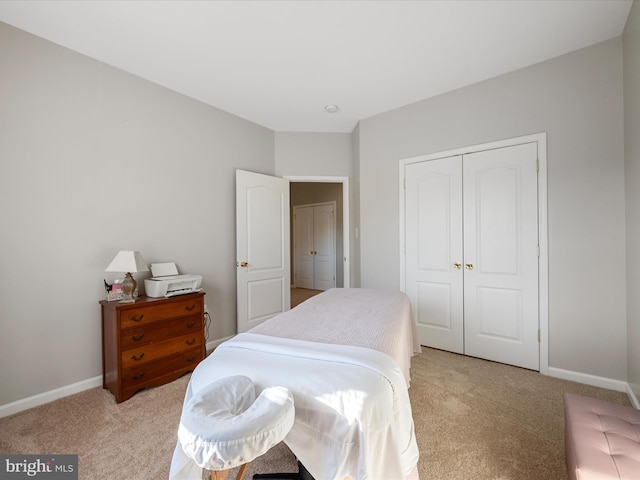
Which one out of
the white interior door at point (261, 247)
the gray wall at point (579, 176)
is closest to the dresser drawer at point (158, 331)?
the white interior door at point (261, 247)

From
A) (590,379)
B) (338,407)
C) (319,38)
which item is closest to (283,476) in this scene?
(338,407)

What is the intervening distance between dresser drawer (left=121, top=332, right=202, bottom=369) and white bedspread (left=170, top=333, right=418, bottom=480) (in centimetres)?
128

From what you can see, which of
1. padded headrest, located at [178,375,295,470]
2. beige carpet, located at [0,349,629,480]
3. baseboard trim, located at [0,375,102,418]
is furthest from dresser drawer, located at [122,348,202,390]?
padded headrest, located at [178,375,295,470]

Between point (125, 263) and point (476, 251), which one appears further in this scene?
point (476, 251)

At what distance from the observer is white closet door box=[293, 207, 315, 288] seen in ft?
22.5

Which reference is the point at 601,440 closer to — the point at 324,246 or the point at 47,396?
the point at 47,396

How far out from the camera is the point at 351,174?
3.96 meters

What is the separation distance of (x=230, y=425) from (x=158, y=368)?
1.85 metres

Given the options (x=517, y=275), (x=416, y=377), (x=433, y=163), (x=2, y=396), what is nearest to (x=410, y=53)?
(x=433, y=163)

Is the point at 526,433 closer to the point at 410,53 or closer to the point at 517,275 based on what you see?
the point at 517,275

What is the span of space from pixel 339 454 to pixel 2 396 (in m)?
2.44

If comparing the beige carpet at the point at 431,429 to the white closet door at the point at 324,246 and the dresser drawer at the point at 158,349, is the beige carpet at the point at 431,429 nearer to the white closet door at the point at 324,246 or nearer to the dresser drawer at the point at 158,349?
the dresser drawer at the point at 158,349

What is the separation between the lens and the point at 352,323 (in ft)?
5.39

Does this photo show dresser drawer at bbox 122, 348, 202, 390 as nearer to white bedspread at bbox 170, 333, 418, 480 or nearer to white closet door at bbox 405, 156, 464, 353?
white bedspread at bbox 170, 333, 418, 480
